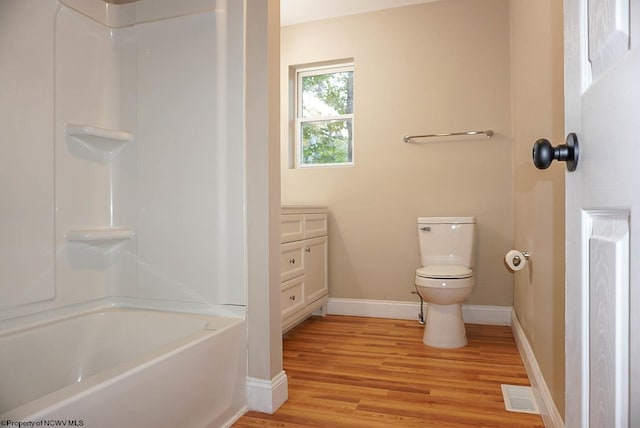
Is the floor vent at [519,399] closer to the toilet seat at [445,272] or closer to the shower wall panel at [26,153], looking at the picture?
the toilet seat at [445,272]

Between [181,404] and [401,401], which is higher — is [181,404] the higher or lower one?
the higher one

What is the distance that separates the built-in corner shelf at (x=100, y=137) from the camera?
176 centimetres

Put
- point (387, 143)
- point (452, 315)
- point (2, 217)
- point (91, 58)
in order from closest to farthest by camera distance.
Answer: point (2, 217) → point (91, 58) → point (452, 315) → point (387, 143)

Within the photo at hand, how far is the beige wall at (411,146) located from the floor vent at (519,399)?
3.92 feet

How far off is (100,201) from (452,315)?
209 centimetres

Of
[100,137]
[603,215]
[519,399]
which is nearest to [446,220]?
[519,399]

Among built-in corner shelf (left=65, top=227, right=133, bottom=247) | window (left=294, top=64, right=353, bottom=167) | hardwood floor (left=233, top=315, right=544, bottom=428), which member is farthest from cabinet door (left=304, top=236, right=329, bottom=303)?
built-in corner shelf (left=65, top=227, right=133, bottom=247)

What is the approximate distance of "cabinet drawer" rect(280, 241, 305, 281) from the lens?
254 cm

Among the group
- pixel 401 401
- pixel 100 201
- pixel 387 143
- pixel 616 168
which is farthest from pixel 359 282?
pixel 616 168

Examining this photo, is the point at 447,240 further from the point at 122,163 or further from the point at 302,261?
the point at 122,163

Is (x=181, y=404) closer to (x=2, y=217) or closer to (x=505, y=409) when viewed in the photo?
(x=2, y=217)

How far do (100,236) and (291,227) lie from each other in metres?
1.17

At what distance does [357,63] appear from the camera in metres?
3.40

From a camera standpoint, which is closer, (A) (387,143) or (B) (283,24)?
(A) (387,143)
